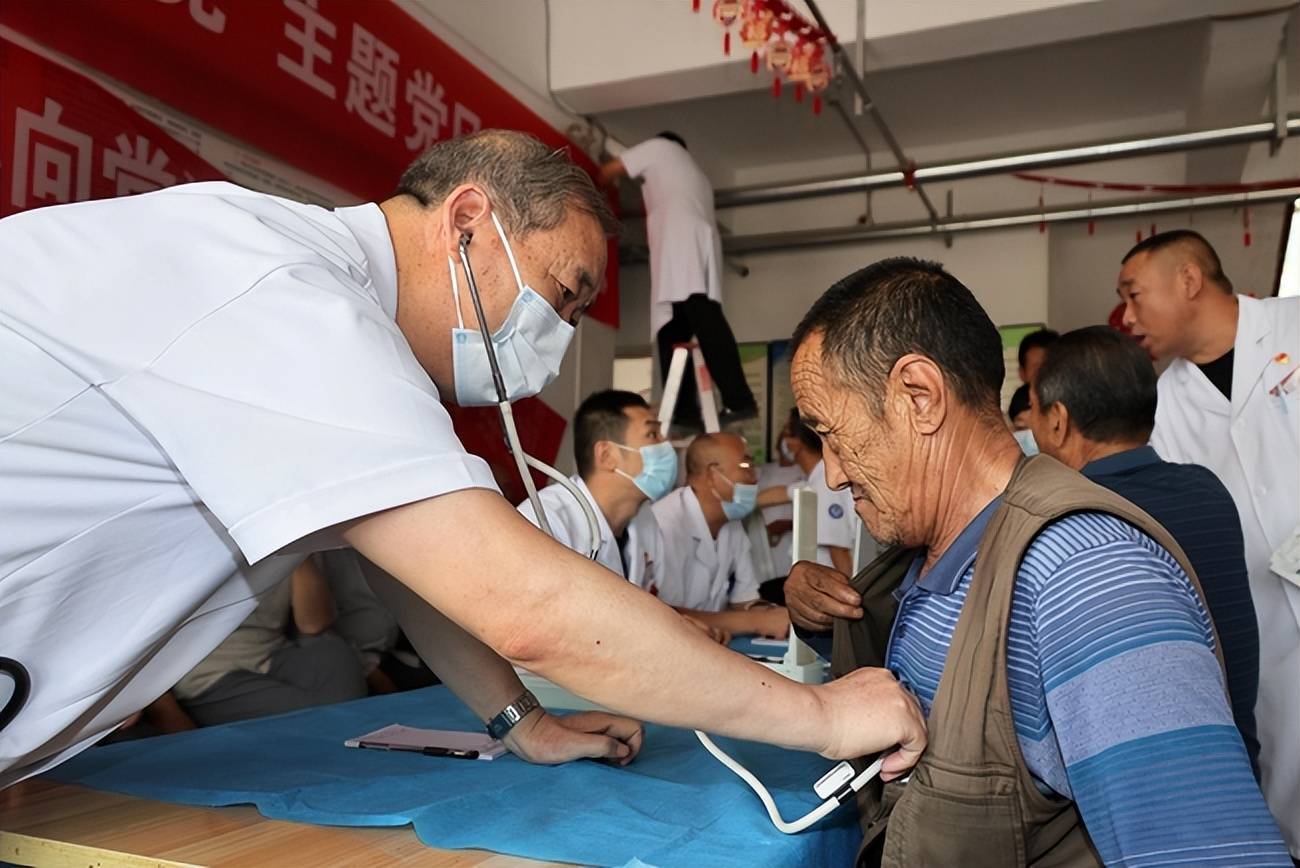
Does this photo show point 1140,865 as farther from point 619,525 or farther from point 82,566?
point 619,525

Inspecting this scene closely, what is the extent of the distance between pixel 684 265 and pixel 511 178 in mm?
3346

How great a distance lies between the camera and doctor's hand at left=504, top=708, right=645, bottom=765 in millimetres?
1272

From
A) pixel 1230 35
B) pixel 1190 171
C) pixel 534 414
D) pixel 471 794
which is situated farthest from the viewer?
pixel 1190 171

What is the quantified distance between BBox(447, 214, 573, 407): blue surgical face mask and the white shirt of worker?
8.00 ft

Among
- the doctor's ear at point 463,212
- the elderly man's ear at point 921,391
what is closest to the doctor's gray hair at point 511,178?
the doctor's ear at point 463,212

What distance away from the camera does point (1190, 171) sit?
18.6 ft

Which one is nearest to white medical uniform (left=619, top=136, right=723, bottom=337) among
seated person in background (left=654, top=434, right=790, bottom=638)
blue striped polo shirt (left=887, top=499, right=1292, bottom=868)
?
seated person in background (left=654, top=434, right=790, bottom=638)

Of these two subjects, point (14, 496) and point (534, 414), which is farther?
point (534, 414)

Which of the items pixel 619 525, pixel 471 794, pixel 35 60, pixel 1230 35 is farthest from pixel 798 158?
Result: pixel 471 794

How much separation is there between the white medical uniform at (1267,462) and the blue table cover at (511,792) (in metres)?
1.61

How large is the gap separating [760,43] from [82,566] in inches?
128

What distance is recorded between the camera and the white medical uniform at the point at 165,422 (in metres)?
0.78

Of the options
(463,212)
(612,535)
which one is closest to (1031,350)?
(612,535)

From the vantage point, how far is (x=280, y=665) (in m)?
2.86
